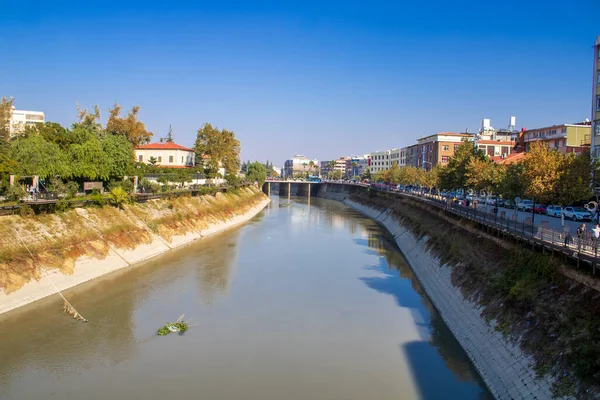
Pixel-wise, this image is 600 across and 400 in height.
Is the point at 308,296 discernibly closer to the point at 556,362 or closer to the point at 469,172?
the point at 556,362

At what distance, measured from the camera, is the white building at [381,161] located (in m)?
176

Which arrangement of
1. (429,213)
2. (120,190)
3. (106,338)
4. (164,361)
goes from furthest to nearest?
(429,213) < (120,190) < (106,338) < (164,361)

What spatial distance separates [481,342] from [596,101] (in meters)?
32.1

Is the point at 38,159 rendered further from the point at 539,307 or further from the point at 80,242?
the point at 539,307

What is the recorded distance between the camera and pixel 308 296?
32.2 meters

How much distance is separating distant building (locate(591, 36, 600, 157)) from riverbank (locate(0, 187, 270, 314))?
141 feet

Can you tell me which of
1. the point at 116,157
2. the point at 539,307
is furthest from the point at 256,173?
the point at 539,307

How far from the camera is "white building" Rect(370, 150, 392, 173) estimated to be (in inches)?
6929

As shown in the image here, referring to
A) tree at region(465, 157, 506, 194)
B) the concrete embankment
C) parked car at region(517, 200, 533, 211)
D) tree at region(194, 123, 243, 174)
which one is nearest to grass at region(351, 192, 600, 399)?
the concrete embankment

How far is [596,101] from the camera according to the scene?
4225 cm

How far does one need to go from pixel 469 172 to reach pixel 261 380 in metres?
41.2

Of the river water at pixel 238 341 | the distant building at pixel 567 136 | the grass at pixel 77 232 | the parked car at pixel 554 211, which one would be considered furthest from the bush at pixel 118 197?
the distant building at pixel 567 136

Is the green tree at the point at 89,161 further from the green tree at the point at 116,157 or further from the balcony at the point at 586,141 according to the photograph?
the balcony at the point at 586,141

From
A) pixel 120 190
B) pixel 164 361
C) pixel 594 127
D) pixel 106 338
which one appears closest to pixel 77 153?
pixel 120 190
